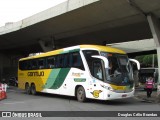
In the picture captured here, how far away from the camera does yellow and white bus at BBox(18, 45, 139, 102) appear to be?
17.2 metres

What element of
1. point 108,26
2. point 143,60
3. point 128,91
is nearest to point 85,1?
point 108,26

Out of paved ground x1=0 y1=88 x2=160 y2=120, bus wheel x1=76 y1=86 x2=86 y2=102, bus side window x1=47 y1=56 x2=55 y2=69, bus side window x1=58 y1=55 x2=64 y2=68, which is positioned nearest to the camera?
paved ground x1=0 y1=88 x2=160 y2=120

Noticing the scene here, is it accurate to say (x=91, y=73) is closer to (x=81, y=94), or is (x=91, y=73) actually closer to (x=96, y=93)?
(x=96, y=93)

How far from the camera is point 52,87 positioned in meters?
22.1

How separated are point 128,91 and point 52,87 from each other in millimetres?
6147

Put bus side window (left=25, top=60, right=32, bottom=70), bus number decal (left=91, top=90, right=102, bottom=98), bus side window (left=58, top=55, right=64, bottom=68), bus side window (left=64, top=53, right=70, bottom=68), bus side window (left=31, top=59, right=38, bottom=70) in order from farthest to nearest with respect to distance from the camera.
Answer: bus side window (left=25, top=60, right=32, bottom=70), bus side window (left=31, top=59, right=38, bottom=70), bus side window (left=58, top=55, right=64, bottom=68), bus side window (left=64, top=53, right=70, bottom=68), bus number decal (left=91, top=90, right=102, bottom=98)

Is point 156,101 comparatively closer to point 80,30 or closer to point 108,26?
point 108,26

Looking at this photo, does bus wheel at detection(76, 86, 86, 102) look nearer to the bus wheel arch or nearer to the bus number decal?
the bus wheel arch

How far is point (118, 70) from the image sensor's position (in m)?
17.6

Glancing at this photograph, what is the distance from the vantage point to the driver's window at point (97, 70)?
17.4 metres

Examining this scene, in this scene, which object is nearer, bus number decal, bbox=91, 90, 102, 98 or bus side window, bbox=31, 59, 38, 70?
bus number decal, bbox=91, 90, 102, 98

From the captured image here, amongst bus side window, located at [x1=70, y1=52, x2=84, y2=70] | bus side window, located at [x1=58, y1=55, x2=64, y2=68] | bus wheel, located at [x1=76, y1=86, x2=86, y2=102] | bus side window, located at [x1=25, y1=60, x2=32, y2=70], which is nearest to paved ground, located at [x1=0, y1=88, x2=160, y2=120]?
bus wheel, located at [x1=76, y1=86, x2=86, y2=102]

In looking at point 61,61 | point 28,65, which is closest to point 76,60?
point 61,61

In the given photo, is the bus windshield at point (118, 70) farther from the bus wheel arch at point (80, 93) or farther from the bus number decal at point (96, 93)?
the bus wheel arch at point (80, 93)
